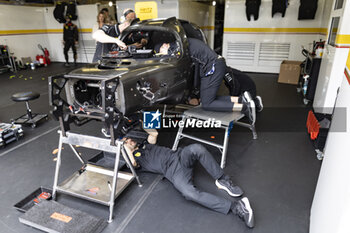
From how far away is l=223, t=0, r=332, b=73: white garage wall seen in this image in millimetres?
6621

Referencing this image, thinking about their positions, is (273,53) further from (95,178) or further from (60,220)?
(60,220)

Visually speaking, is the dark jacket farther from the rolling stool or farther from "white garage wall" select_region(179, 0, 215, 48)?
the rolling stool

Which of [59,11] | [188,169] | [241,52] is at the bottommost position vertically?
[188,169]

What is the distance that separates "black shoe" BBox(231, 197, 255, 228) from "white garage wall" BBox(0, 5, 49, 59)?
32.4 ft

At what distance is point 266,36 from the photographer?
7062 millimetres

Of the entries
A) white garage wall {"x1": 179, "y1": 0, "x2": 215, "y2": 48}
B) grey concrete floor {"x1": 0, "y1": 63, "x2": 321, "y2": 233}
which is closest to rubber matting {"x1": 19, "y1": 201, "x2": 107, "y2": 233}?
grey concrete floor {"x1": 0, "y1": 63, "x2": 321, "y2": 233}

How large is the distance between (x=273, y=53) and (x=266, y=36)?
1.79 feet

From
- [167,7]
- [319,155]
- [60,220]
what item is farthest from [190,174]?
[167,7]

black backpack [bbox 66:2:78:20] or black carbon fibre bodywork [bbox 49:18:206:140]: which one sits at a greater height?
black backpack [bbox 66:2:78:20]

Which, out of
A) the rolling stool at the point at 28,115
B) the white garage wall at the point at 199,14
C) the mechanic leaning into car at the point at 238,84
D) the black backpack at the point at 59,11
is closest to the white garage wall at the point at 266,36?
the white garage wall at the point at 199,14

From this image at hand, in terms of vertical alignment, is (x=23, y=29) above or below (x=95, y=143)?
above

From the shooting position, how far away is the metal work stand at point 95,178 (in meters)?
2.08

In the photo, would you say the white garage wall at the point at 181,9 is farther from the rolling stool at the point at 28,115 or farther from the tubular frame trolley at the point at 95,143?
the tubular frame trolley at the point at 95,143

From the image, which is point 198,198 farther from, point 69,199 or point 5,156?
point 5,156
